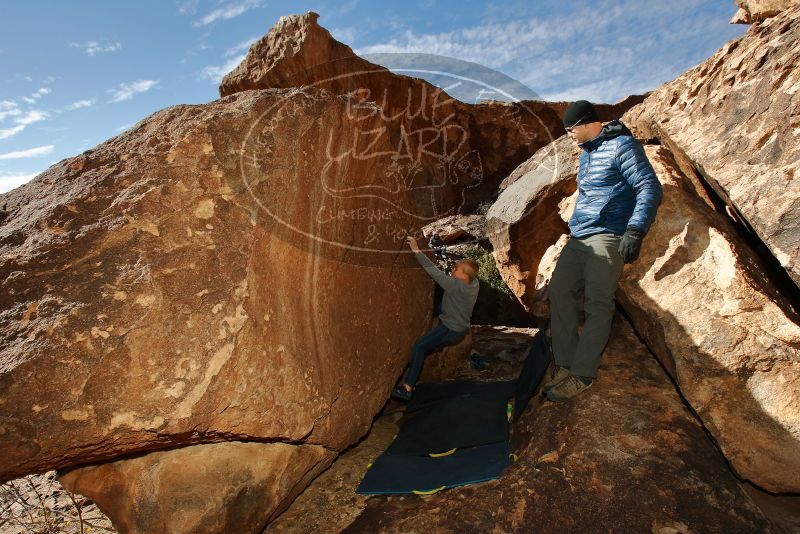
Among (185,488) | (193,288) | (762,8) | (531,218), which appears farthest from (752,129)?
(185,488)

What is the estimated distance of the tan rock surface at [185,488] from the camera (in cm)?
227

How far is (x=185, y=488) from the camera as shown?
2330 mm

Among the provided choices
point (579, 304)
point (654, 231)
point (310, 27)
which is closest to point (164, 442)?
point (579, 304)

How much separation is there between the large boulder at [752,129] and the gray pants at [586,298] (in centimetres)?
79

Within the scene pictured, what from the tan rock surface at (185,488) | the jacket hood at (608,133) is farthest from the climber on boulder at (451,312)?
the tan rock surface at (185,488)

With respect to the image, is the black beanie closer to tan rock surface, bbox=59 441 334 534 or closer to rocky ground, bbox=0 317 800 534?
rocky ground, bbox=0 317 800 534

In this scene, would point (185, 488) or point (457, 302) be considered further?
point (457, 302)

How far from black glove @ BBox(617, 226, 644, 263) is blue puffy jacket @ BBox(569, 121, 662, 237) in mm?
50

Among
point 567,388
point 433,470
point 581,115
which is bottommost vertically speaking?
point 433,470

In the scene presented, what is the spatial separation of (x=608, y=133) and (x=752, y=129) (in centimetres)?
90

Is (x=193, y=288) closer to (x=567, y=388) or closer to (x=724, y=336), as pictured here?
(x=567, y=388)

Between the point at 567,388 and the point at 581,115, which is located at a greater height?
the point at 581,115

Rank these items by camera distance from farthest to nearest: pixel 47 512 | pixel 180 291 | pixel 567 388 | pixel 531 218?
pixel 531 218, pixel 47 512, pixel 567 388, pixel 180 291

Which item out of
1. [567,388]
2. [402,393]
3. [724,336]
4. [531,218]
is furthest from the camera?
[531,218]
